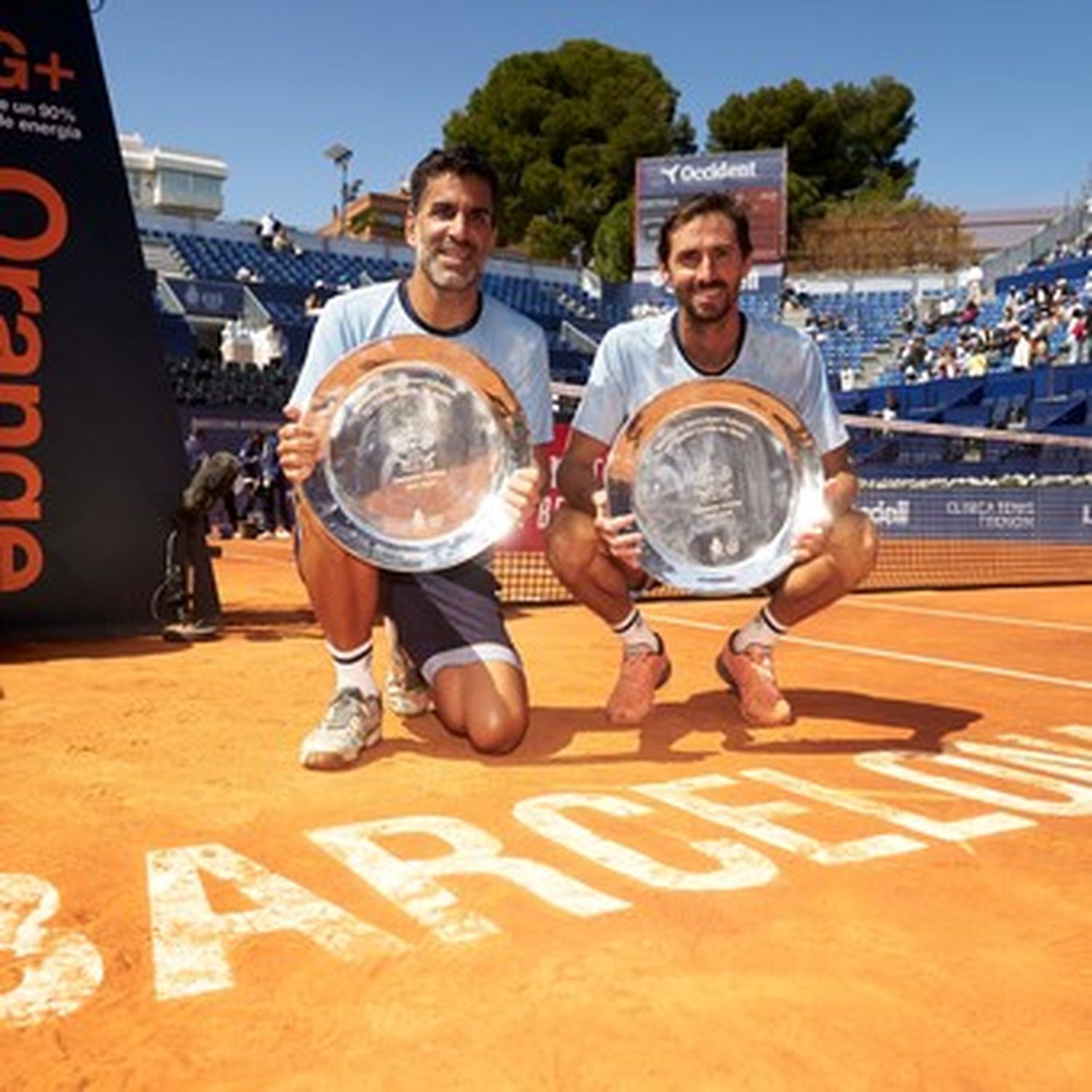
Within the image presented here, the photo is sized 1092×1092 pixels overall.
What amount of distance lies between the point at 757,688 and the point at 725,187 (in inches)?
1501

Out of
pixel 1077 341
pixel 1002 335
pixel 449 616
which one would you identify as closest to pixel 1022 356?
pixel 1077 341

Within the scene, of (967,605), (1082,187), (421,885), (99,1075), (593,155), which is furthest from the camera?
(593,155)

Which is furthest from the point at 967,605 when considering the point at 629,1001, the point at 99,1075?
the point at 99,1075

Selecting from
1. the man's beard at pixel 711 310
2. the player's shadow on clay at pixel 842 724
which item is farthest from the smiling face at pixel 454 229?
the player's shadow on clay at pixel 842 724

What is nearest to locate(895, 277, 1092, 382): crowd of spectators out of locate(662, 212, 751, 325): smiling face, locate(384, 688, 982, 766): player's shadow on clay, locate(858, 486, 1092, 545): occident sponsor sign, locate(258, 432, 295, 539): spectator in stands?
locate(858, 486, 1092, 545): occident sponsor sign

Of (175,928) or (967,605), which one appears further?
(967,605)

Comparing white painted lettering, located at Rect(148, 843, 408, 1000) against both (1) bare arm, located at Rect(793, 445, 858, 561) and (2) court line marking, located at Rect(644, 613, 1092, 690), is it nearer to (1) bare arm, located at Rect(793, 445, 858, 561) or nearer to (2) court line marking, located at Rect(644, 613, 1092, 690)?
(1) bare arm, located at Rect(793, 445, 858, 561)

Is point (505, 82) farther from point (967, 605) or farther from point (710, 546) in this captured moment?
point (710, 546)

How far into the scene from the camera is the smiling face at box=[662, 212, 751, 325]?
4184mm

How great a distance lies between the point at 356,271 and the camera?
137 feet

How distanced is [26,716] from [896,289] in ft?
146

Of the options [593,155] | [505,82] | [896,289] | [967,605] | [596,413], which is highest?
[505,82]

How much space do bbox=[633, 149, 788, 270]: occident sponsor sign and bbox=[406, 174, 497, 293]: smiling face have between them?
3690cm

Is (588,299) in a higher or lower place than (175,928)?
higher
